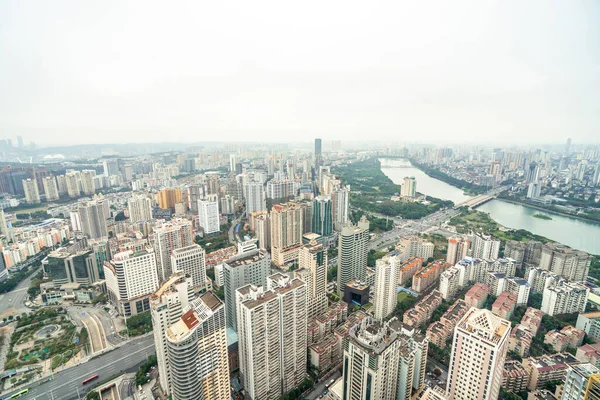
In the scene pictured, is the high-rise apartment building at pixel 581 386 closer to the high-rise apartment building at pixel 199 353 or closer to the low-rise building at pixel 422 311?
the low-rise building at pixel 422 311

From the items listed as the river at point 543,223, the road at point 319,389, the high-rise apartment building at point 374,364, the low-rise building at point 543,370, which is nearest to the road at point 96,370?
the road at point 319,389

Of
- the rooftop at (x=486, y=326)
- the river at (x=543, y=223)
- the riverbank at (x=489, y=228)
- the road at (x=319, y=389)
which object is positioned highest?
the rooftop at (x=486, y=326)

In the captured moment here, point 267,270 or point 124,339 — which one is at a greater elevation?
point 267,270

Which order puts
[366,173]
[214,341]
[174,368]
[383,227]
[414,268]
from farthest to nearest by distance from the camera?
1. [366,173]
2. [383,227]
3. [414,268]
4. [214,341]
5. [174,368]

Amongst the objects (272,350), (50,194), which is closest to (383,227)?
(272,350)

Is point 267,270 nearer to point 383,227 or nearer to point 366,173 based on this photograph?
point 383,227

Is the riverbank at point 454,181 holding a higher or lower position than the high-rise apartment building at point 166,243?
lower
